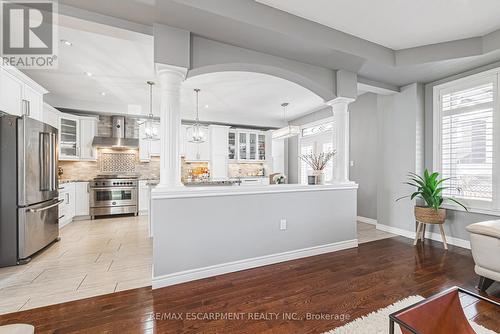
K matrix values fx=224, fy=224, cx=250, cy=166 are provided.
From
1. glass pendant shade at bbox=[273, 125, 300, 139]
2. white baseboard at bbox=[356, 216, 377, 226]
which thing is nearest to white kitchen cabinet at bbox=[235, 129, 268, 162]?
glass pendant shade at bbox=[273, 125, 300, 139]

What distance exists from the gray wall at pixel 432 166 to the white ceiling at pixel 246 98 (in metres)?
2.12

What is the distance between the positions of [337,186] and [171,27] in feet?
9.62

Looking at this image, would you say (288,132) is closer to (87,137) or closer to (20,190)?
(20,190)

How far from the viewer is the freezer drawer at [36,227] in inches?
109

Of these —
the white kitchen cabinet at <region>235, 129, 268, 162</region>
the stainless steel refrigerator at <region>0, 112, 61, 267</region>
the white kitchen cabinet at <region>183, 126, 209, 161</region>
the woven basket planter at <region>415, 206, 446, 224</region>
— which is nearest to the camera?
the stainless steel refrigerator at <region>0, 112, 61, 267</region>

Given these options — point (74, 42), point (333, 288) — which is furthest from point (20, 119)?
point (333, 288)

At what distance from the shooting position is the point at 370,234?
4.10 meters

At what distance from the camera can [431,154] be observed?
382 centimetres

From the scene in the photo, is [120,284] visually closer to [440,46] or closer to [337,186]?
[337,186]

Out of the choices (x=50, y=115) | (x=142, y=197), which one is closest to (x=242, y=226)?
(x=142, y=197)

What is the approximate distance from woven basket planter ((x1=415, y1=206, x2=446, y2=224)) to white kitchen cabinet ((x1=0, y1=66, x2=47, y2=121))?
5.92m

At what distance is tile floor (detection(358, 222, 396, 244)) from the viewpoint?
3838 millimetres

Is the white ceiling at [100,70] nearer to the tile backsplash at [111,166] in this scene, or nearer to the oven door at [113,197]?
the tile backsplash at [111,166]

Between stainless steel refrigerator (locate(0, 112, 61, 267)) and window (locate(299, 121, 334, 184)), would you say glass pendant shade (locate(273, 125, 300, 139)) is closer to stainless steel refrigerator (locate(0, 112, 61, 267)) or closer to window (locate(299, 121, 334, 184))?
window (locate(299, 121, 334, 184))
